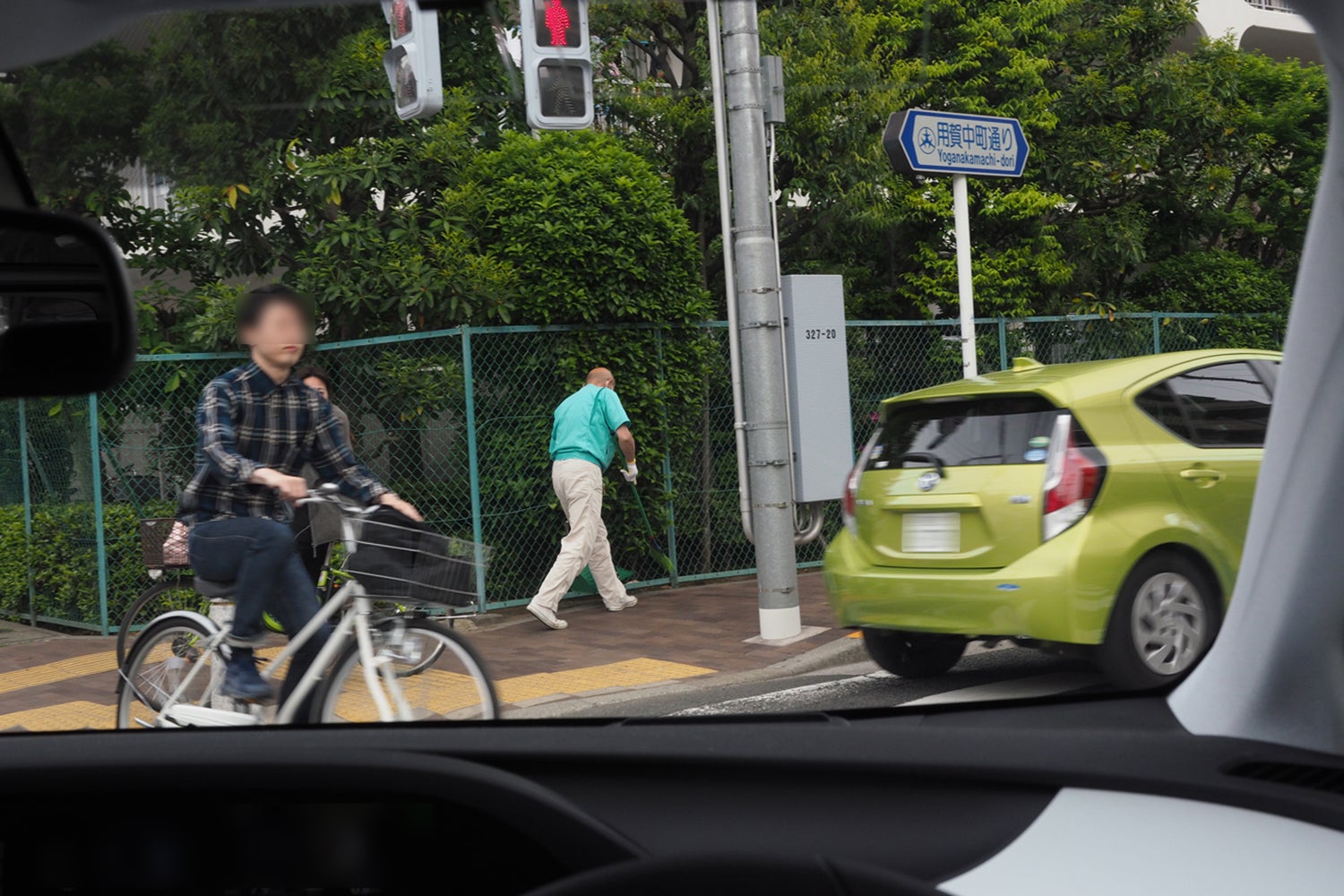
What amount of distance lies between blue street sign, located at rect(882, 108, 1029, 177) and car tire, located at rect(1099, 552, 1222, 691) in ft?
1.71

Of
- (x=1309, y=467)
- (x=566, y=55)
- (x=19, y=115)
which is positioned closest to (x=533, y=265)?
(x=566, y=55)

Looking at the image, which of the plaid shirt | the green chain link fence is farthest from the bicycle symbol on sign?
the plaid shirt

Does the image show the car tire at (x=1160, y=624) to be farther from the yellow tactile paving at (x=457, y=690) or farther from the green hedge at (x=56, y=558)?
the green hedge at (x=56, y=558)

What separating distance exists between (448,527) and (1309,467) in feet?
4.58

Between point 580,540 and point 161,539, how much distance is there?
68 cm

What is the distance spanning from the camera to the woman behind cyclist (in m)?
1.67

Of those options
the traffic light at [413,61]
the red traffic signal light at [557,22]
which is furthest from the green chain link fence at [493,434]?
the red traffic signal light at [557,22]

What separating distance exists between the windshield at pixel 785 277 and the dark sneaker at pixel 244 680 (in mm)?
262

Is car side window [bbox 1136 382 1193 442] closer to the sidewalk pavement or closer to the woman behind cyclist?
the sidewalk pavement

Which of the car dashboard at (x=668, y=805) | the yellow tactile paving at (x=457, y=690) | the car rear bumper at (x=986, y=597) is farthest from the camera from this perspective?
the yellow tactile paving at (x=457, y=690)

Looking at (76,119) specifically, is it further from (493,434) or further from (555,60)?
(493,434)

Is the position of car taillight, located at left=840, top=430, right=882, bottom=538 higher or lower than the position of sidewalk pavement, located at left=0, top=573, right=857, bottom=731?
higher

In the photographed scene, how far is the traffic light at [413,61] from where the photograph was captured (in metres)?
1.47

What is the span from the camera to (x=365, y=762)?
1.44m
